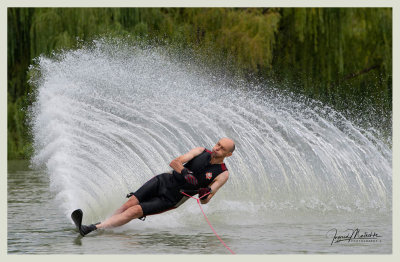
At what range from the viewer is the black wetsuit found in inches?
416

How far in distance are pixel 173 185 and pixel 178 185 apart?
0.07 meters

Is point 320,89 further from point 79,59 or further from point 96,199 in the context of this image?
point 96,199

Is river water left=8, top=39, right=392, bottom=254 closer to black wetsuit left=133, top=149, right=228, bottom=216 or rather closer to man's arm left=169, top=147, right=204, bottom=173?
black wetsuit left=133, top=149, right=228, bottom=216

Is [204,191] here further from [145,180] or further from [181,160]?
[145,180]

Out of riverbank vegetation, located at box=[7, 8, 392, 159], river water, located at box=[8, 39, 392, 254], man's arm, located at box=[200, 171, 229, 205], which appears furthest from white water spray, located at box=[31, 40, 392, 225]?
riverbank vegetation, located at box=[7, 8, 392, 159]

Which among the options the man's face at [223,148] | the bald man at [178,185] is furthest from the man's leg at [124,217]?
the man's face at [223,148]

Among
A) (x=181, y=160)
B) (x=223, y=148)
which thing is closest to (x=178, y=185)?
(x=181, y=160)

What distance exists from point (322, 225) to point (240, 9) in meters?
14.7

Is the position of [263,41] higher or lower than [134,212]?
higher

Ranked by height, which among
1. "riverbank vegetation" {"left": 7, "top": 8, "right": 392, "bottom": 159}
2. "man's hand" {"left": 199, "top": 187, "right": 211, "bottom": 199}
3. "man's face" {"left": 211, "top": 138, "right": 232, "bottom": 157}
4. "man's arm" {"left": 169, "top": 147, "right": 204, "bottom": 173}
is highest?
"riverbank vegetation" {"left": 7, "top": 8, "right": 392, "bottom": 159}
